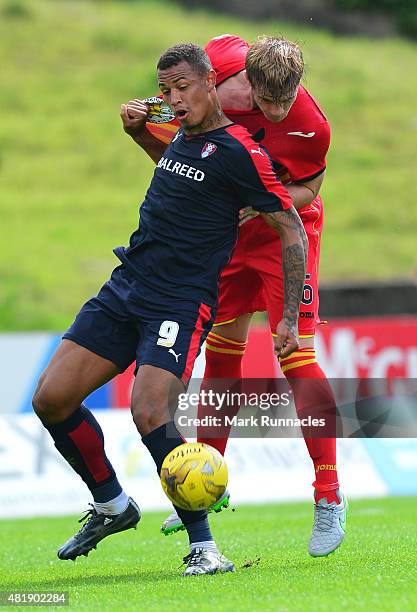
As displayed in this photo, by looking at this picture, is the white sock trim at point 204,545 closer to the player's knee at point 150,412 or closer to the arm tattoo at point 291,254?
the player's knee at point 150,412

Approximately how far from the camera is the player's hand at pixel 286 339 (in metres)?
6.08

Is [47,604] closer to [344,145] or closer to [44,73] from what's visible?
[344,145]

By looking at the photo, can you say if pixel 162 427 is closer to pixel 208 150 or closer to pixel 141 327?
pixel 141 327

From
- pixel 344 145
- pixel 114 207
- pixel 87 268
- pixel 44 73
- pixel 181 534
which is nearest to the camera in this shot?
pixel 181 534

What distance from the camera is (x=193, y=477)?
18.0ft

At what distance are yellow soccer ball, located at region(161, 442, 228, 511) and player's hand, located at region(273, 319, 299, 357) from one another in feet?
2.44

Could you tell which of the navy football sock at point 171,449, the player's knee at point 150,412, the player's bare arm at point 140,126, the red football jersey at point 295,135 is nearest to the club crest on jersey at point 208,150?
the red football jersey at point 295,135

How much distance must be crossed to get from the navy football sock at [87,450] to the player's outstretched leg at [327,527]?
104 cm

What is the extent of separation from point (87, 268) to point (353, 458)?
1324 centimetres

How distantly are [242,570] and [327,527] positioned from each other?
63 centimetres

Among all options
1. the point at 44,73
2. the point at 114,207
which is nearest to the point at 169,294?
the point at 114,207

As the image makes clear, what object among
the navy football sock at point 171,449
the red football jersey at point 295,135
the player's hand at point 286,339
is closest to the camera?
the navy football sock at point 171,449

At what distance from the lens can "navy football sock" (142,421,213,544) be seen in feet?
18.8

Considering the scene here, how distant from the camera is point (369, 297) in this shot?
18.6m
